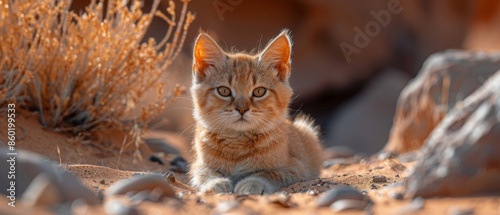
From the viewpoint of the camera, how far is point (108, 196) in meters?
2.32

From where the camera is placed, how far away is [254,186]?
331cm

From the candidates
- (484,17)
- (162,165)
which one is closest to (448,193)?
(162,165)

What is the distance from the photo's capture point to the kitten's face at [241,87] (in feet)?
11.9

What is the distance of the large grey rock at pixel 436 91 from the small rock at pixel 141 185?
164 inches

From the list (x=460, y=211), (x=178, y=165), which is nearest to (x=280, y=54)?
(x=178, y=165)

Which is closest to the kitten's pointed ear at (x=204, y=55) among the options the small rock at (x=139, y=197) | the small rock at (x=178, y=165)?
the small rock at (x=178, y=165)

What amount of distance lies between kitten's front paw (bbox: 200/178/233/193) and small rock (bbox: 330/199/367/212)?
3.92 ft

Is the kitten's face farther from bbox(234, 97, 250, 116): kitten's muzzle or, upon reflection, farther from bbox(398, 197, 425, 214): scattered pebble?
bbox(398, 197, 425, 214): scattered pebble

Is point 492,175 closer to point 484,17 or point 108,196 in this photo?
point 108,196

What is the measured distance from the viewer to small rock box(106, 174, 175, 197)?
2363 mm

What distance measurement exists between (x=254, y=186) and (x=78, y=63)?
6.78 feet

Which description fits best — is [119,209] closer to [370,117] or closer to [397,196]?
[397,196]

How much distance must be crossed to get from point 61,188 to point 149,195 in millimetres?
326

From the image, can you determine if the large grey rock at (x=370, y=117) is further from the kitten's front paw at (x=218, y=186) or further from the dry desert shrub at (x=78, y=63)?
the kitten's front paw at (x=218, y=186)
